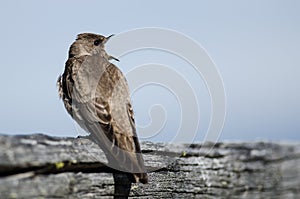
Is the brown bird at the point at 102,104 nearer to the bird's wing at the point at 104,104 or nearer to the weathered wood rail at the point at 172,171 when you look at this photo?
the bird's wing at the point at 104,104

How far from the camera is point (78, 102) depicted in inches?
181

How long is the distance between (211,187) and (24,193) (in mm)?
823

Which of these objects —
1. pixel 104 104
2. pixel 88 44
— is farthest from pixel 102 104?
pixel 88 44

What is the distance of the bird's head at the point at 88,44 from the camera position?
6.83 meters

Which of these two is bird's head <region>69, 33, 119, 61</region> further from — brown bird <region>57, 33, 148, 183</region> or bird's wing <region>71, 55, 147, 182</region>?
bird's wing <region>71, 55, 147, 182</region>

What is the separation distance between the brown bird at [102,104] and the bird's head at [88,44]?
1.11 metres

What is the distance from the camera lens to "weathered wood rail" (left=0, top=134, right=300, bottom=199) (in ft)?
6.00

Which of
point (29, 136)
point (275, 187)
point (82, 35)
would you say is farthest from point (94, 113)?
point (82, 35)

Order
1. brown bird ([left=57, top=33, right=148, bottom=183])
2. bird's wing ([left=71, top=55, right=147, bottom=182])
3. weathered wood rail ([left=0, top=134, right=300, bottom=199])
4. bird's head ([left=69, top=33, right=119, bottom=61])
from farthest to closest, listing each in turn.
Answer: bird's head ([left=69, top=33, right=119, bottom=61]), bird's wing ([left=71, top=55, right=147, bottom=182]), brown bird ([left=57, top=33, right=148, bottom=183]), weathered wood rail ([left=0, top=134, right=300, bottom=199])

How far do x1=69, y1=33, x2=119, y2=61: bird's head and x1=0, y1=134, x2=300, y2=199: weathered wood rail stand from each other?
4.53 m

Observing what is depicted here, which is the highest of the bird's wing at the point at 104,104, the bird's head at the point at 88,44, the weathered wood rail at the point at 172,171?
the bird's head at the point at 88,44

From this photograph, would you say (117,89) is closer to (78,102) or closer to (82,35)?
(78,102)

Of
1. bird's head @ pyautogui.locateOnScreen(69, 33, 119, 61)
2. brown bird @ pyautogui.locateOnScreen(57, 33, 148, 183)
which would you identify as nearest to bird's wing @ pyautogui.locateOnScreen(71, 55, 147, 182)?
brown bird @ pyautogui.locateOnScreen(57, 33, 148, 183)

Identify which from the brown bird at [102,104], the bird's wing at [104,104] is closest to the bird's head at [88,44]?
the brown bird at [102,104]
